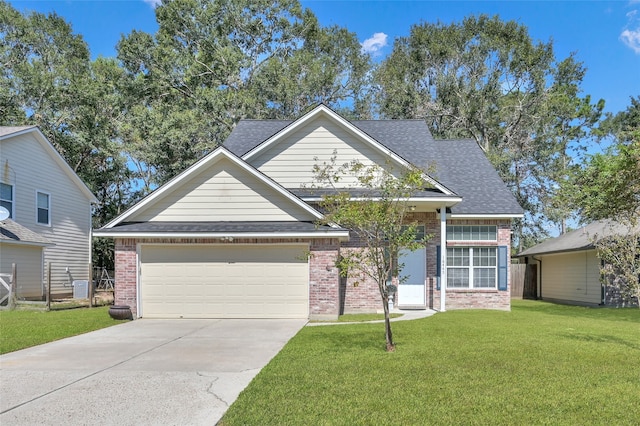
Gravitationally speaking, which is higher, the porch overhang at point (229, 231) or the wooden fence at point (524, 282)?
the porch overhang at point (229, 231)

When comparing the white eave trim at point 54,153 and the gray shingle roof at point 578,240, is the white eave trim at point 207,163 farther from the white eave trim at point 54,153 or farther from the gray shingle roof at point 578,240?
the gray shingle roof at point 578,240

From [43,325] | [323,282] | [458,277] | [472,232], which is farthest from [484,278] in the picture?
[43,325]

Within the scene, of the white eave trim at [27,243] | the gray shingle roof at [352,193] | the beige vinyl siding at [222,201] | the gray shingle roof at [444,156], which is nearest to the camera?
the beige vinyl siding at [222,201]

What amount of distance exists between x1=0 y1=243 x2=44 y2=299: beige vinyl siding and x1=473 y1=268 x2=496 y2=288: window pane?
16.7m

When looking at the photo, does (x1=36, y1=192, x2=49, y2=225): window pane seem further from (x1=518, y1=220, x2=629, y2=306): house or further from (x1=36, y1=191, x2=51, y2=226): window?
(x1=518, y1=220, x2=629, y2=306): house

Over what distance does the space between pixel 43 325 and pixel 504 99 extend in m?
30.0

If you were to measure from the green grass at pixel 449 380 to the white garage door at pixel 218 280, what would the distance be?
3029mm

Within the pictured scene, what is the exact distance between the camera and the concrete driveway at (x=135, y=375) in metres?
5.34

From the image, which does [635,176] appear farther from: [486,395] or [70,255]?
[70,255]

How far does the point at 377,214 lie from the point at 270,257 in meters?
5.66

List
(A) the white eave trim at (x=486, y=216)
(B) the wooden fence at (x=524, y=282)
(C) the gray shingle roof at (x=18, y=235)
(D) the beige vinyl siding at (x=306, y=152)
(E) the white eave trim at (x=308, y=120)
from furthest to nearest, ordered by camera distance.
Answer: (B) the wooden fence at (x=524, y=282) < (C) the gray shingle roof at (x=18, y=235) < (D) the beige vinyl siding at (x=306, y=152) < (A) the white eave trim at (x=486, y=216) < (E) the white eave trim at (x=308, y=120)

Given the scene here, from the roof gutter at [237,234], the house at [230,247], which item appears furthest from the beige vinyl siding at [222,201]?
the roof gutter at [237,234]

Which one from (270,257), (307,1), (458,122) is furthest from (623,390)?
(307,1)

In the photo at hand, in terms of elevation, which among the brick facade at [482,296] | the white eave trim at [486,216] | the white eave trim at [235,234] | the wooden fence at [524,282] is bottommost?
the wooden fence at [524,282]
